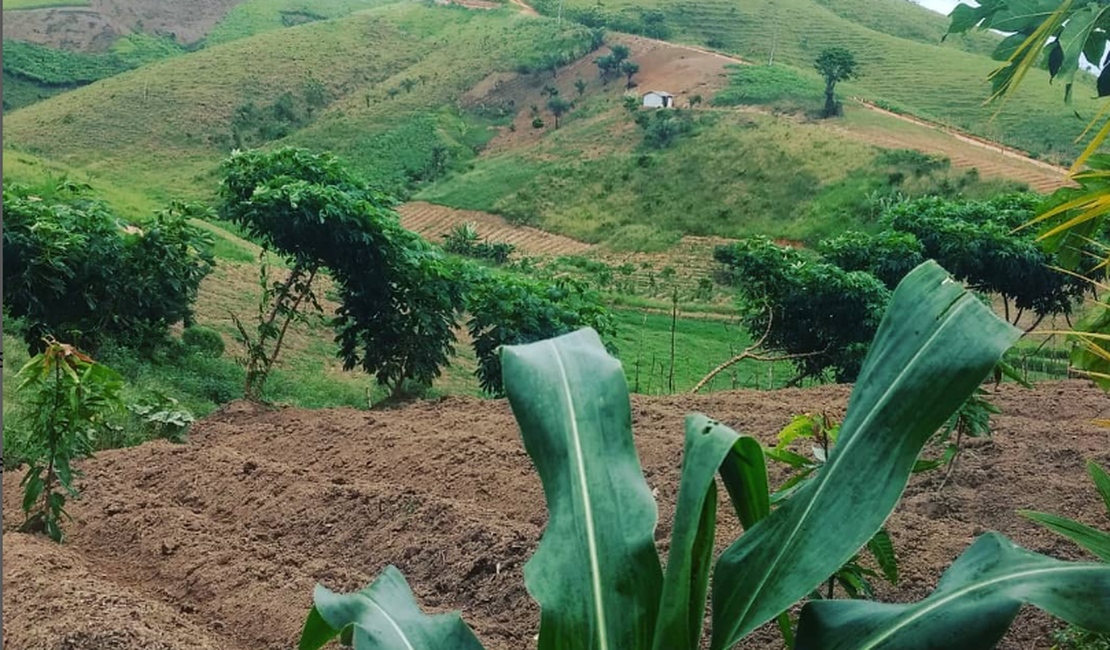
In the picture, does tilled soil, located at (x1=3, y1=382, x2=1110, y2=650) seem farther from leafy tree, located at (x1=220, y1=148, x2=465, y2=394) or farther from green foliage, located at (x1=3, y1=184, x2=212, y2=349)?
green foliage, located at (x1=3, y1=184, x2=212, y2=349)

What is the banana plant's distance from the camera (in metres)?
0.98

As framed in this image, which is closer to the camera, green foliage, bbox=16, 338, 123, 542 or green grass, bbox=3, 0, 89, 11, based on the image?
green foliage, bbox=16, 338, 123, 542

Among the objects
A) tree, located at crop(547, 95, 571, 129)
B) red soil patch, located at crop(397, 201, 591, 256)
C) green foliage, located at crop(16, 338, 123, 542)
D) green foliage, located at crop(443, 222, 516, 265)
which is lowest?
red soil patch, located at crop(397, 201, 591, 256)

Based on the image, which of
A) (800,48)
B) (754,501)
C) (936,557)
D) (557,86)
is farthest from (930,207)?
(800,48)

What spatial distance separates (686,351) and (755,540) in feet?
46.7

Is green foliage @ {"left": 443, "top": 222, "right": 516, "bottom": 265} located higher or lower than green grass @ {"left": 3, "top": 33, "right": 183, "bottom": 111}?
lower

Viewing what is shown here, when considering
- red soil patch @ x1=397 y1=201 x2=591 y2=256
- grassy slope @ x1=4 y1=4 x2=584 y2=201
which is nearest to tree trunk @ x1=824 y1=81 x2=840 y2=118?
red soil patch @ x1=397 y1=201 x2=591 y2=256

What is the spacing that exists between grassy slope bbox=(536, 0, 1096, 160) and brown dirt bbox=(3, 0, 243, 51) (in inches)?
631

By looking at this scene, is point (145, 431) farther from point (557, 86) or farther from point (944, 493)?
point (557, 86)

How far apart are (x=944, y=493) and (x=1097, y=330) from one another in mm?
1268

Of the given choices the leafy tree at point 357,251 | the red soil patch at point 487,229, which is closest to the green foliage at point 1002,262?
the leafy tree at point 357,251

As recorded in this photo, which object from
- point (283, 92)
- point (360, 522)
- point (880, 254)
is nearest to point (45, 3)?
point (283, 92)

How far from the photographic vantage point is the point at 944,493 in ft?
9.38

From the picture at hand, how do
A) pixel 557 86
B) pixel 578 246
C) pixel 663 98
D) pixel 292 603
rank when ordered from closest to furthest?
pixel 292 603
pixel 578 246
pixel 663 98
pixel 557 86
